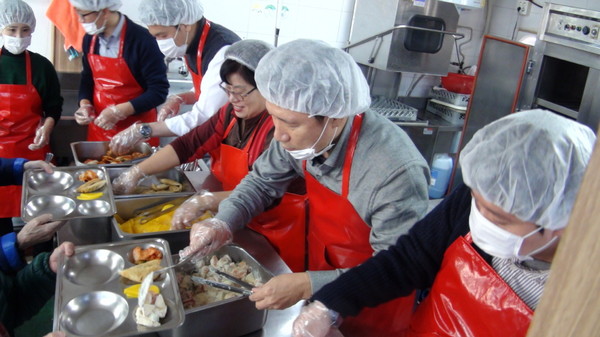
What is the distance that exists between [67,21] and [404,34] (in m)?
2.94

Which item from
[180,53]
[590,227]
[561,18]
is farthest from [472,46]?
[590,227]

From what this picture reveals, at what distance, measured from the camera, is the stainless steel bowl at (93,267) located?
60.6 inches

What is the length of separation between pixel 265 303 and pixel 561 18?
3.37 metres

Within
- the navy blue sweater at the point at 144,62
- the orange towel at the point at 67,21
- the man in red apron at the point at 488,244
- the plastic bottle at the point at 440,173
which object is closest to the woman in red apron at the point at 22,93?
the navy blue sweater at the point at 144,62

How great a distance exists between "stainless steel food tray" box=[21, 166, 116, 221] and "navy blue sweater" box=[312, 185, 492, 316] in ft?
3.45

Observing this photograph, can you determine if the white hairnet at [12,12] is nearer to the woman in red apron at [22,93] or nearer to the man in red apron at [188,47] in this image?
the woman in red apron at [22,93]

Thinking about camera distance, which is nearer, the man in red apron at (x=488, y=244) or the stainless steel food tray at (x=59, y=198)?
the man in red apron at (x=488, y=244)

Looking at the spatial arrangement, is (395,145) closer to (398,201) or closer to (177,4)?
(398,201)

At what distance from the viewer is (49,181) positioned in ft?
7.38

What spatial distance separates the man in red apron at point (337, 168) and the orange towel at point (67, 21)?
262 cm

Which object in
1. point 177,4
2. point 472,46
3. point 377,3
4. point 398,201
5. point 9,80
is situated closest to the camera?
point 398,201

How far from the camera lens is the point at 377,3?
4613 millimetres

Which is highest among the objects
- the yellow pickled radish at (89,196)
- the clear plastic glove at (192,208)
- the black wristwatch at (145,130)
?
the black wristwatch at (145,130)

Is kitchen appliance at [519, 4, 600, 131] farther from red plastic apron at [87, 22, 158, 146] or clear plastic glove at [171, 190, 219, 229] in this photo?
red plastic apron at [87, 22, 158, 146]
